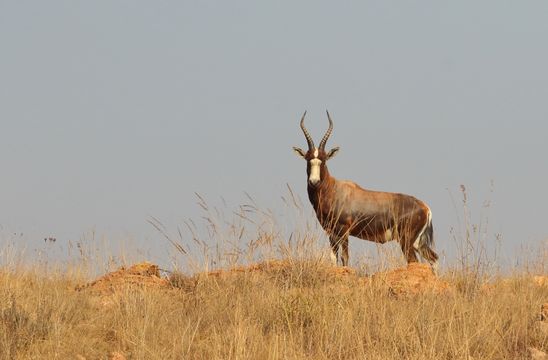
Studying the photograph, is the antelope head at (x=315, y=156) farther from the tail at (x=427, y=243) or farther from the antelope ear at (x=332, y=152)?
the tail at (x=427, y=243)

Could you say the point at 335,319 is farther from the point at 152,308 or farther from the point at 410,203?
the point at 410,203

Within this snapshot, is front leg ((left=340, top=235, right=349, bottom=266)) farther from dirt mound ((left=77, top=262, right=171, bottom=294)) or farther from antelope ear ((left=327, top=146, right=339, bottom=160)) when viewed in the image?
dirt mound ((left=77, top=262, right=171, bottom=294))

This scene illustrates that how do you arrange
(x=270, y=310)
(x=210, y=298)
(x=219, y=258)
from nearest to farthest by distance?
(x=270, y=310), (x=210, y=298), (x=219, y=258)

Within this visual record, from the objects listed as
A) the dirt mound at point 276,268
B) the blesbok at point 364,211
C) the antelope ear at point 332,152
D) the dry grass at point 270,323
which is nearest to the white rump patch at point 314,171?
the blesbok at point 364,211

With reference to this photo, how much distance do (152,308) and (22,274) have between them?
146 inches

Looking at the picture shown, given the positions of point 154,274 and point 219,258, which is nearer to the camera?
point 219,258

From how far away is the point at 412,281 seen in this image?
980 cm

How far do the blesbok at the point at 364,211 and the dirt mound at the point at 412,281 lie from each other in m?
4.96

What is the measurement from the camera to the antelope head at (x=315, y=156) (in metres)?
15.1

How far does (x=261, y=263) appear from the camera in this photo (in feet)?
34.9

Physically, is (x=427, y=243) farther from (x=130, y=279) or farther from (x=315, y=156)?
(x=130, y=279)

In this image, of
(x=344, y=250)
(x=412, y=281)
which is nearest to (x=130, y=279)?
(x=412, y=281)

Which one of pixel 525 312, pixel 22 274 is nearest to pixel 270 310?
pixel 525 312

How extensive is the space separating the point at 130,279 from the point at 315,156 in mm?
5800
